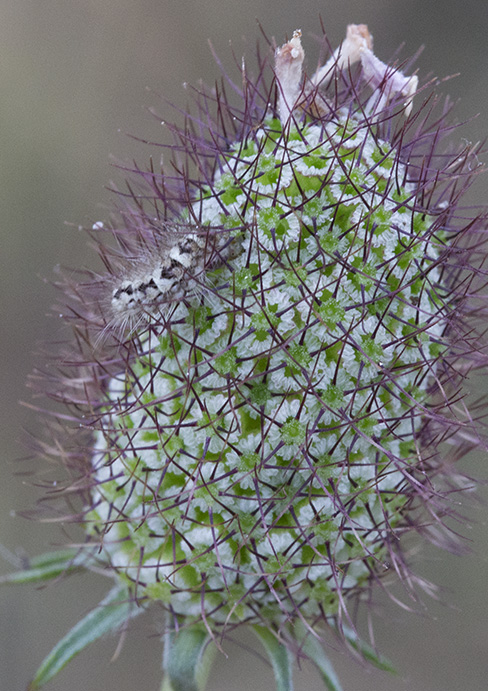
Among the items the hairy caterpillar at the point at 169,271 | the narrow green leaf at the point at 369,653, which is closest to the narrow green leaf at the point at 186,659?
the narrow green leaf at the point at 369,653

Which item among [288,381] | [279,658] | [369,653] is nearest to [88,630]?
[279,658]

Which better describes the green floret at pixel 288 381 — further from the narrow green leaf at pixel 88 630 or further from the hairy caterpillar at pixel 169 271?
the narrow green leaf at pixel 88 630

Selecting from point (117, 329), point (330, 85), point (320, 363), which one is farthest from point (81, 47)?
point (320, 363)

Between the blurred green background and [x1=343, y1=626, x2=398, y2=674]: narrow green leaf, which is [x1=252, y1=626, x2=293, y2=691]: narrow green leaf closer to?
[x1=343, y1=626, x2=398, y2=674]: narrow green leaf

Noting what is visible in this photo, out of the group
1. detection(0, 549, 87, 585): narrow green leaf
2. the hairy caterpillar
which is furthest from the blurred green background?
the hairy caterpillar

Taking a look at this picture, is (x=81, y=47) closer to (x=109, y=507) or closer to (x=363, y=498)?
(x=109, y=507)

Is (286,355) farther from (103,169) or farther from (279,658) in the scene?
(103,169)
